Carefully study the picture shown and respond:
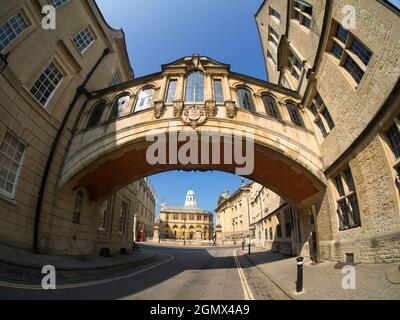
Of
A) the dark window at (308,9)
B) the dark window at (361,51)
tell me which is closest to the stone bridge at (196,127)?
the dark window at (361,51)

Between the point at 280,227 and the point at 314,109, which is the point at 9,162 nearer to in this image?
the point at 314,109

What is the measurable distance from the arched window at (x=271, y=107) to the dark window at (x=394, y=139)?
6397 millimetres

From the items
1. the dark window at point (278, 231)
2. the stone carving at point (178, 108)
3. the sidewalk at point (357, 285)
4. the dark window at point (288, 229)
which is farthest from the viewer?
the dark window at point (278, 231)

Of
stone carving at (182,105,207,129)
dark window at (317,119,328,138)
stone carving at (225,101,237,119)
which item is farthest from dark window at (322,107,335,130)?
stone carving at (182,105,207,129)

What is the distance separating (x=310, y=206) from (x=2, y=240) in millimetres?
15393

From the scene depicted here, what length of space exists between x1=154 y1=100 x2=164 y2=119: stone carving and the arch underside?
70.2 inches

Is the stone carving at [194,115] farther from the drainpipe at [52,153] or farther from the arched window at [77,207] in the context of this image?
the arched window at [77,207]

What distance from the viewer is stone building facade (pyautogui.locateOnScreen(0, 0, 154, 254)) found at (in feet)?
32.3

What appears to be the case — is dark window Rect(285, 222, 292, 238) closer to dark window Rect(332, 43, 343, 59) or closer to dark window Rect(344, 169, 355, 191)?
dark window Rect(344, 169, 355, 191)

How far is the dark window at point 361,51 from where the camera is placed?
946 cm

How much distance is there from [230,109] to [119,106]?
728 cm

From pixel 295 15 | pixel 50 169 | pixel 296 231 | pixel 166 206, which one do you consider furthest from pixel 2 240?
pixel 166 206

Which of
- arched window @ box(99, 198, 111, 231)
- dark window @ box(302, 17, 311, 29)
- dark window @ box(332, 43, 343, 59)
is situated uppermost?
dark window @ box(302, 17, 311, 29)

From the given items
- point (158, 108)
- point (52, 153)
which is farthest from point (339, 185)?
point (52, 153)
